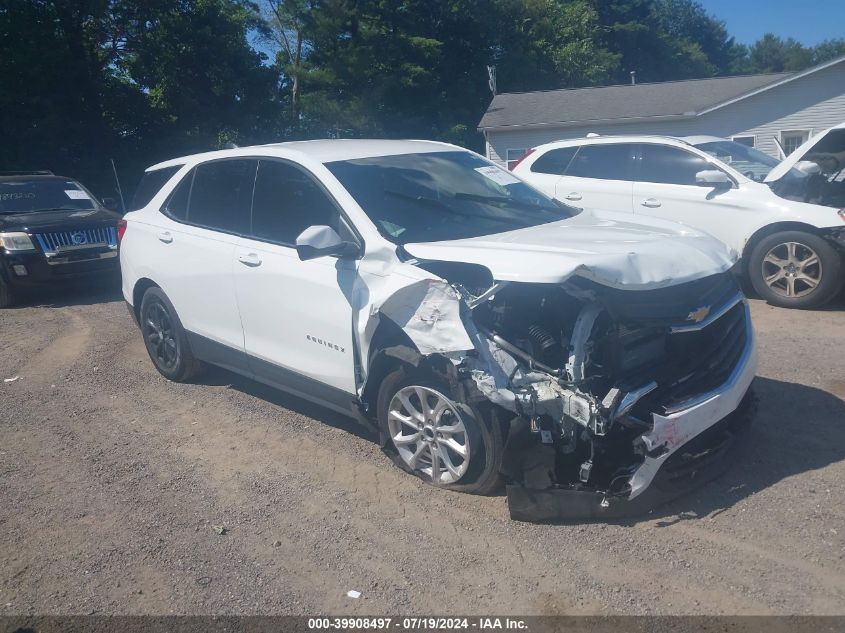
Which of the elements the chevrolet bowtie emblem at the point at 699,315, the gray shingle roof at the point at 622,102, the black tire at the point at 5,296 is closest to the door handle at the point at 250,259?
the chevrolet bowtie emblem at the point at 699,315

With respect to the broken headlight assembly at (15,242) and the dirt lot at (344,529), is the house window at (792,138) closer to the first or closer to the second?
the dirt lot at (344,529)

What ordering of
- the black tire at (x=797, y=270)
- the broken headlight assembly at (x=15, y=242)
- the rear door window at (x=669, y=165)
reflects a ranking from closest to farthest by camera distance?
the black tire at (x=797, y=270) → the rear door window at (x=669, y=165) → the broken headlight assembly at (x=15, y=242)

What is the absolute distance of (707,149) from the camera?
352 inches

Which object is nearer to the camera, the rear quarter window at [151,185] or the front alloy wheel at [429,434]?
the front alloy wheel at [429,434]

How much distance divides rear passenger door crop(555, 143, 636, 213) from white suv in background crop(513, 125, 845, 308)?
0.04 feet

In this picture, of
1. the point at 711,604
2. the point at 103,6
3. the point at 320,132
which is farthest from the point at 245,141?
Answer: the point at 711,604

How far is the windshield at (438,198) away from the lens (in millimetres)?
4594

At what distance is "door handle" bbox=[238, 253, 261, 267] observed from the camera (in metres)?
5.04

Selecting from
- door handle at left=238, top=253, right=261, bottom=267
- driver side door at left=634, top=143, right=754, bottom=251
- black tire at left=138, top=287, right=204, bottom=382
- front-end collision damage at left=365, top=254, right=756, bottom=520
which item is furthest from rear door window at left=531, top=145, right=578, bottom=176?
front-end collision damage at left=365, top=254, right=756, bottom=520

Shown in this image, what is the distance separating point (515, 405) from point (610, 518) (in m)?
0.79

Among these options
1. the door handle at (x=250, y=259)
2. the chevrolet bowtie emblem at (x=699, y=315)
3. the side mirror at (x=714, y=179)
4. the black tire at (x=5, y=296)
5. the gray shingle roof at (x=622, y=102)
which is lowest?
the black tire at (x=5, y=296)

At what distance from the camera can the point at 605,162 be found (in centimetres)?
928

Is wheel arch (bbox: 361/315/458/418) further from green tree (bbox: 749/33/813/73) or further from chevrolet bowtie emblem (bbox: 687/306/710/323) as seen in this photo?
green tree (bbox: 749/33/813/73)

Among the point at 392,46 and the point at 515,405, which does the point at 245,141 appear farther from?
the point at 515,405
